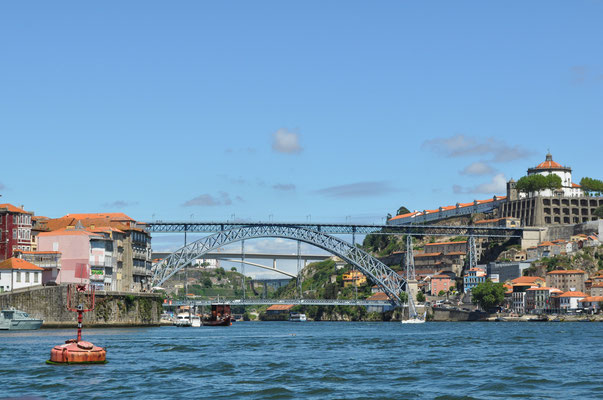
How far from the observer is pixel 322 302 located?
134625 millimetres

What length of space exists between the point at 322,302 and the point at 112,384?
101m

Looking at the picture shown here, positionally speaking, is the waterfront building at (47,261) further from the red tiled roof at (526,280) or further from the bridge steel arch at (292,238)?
the red tiled roof at (526,280)

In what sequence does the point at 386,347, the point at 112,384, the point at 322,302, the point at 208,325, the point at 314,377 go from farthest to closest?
the point at 322,302 → the point at 208,325 → the point at 386,347 → the point at 314,377 → the point at 112,384

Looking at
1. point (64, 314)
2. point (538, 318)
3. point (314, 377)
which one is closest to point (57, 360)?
point (314, 377)

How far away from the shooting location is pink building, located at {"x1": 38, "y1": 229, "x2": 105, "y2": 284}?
3474 inches

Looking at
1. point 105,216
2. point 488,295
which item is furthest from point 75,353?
point 488,295

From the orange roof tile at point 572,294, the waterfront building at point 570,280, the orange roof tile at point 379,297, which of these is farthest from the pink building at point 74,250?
the waterfront building at point 570,280

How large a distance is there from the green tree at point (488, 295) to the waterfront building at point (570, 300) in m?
8.78

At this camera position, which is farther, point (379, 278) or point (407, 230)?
point (407, 230)

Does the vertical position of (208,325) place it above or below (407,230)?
below

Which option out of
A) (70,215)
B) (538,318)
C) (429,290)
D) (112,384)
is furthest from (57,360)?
(429,290)

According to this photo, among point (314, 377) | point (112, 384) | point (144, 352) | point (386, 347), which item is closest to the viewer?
point (112, 384)

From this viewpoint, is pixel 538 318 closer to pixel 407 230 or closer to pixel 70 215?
pixel 407 230

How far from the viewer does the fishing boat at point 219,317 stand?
388 ft
